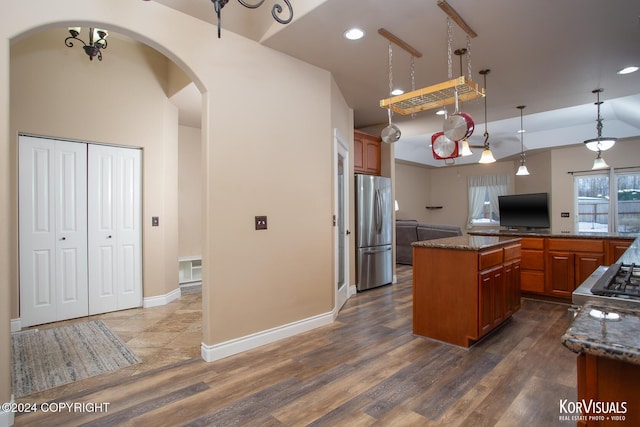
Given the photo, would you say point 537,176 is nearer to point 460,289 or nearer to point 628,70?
point 628,70

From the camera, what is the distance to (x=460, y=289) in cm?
293

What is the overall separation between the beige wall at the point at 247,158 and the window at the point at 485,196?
7.60 m

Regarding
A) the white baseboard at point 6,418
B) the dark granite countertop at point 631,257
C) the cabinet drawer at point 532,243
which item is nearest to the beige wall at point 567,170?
the cabinet drawer at point 532,243

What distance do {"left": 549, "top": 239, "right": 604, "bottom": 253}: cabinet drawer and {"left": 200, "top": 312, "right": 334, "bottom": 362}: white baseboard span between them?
10.0 ft

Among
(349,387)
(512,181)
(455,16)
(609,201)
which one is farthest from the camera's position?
(512,181)

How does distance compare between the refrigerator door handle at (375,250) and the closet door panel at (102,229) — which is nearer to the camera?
the closet door panel at (102,229)

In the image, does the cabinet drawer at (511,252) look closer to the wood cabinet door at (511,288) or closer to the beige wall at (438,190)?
the wood cabinet door at (511,288)

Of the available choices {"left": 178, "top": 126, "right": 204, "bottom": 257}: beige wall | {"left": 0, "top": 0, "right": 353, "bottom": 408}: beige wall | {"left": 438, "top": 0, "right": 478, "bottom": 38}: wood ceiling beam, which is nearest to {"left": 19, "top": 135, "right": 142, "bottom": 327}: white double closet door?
{"left": 0, "top": 0, "right": 353, "bottom": 408}: beige wall

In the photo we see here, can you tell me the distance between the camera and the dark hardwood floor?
6.27 ft

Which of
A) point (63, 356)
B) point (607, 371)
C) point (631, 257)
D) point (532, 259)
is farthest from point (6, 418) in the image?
point (532, 259)

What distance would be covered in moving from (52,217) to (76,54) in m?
1.83

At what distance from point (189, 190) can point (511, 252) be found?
15.8 feet

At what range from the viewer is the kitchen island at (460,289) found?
2852 mm

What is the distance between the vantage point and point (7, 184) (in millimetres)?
1867
